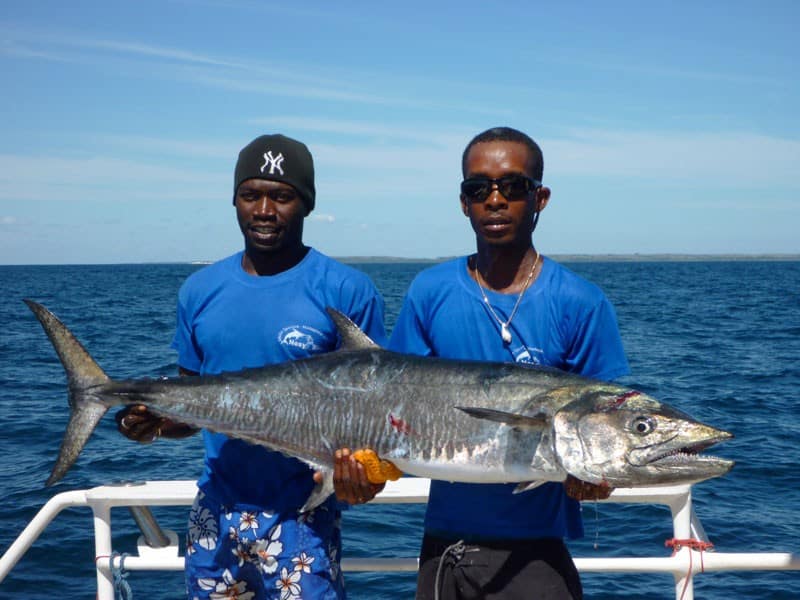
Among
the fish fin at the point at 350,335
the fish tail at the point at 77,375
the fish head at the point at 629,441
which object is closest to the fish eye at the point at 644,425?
the fish head at the point at 629,441

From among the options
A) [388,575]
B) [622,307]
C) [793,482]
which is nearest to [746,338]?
[622,307]

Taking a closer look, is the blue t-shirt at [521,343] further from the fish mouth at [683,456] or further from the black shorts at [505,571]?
the fish mouth at [683,456]

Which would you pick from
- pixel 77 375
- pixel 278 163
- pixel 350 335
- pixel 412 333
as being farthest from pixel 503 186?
pixel 77 375

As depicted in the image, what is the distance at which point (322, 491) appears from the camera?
3.31m

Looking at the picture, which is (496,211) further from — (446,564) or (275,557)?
(275,557)

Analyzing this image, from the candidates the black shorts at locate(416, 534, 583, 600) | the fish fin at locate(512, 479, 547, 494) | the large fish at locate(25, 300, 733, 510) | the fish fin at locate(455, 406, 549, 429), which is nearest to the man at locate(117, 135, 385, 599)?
the large fish at locate(25, 300, 733, 510)

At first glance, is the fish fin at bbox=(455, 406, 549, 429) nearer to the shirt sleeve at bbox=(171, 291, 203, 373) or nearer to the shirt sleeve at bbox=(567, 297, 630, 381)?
the shirt sleeve at bbox=(567, 297, 630, 381)

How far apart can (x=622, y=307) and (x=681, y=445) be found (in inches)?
1843

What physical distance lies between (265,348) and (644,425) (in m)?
1.56

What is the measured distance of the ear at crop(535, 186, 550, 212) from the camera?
11.3 feet

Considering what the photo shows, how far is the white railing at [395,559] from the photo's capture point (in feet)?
12.5

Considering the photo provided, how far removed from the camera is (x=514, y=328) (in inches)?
131

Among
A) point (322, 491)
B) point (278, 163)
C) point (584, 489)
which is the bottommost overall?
point (322, 491)

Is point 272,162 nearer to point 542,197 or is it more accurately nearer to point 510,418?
point 542,197
